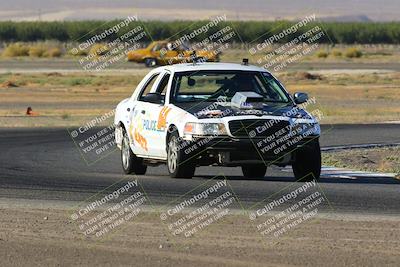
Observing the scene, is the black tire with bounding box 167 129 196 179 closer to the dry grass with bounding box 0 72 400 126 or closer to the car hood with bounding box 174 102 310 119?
the car hood with bounding box 174 102 310 119

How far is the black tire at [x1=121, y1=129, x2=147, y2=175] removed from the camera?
59.7 ft

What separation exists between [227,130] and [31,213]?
3907mm

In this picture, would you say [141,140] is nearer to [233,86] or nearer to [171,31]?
[233,86]

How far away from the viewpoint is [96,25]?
477ft

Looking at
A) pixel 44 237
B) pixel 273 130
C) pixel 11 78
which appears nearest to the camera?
pixel 44 237

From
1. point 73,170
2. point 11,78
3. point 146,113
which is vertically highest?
point 146,113

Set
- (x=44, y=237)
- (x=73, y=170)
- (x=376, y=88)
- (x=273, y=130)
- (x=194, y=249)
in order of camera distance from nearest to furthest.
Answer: (x=194, y=249) < (x=44, y=237) < (x=273, y=130) < (x=73, y=170) < (x=376, y=88)

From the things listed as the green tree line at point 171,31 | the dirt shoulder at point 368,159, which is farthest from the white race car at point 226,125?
the green tree line at point 171,31

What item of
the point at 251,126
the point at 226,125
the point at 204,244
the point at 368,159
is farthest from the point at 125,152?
the point at 204,244

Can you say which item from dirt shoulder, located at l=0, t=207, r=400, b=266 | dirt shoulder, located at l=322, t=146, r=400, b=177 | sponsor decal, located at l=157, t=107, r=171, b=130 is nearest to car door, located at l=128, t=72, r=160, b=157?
sponsor decal, located at l=157, t=107, r=171, b=130

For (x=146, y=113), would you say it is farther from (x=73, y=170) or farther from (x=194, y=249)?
(x=194, y=249)

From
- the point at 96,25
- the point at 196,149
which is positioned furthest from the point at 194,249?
the point at 96,25

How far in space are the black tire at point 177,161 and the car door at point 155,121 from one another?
0.24 m

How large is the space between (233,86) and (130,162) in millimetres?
2029
